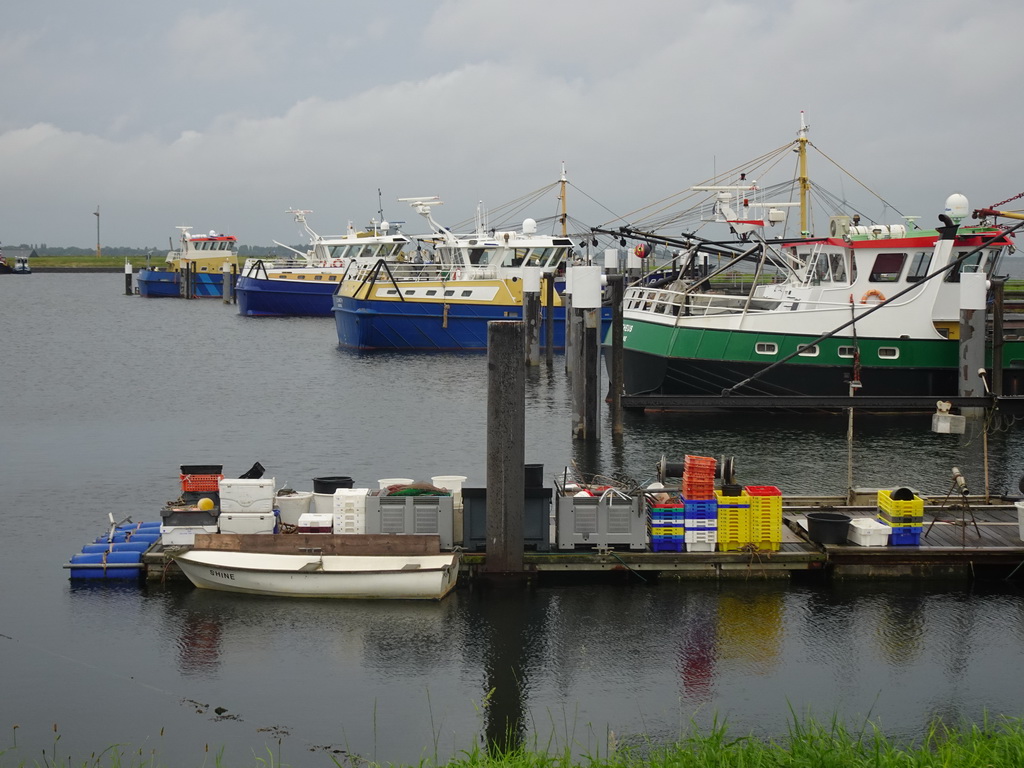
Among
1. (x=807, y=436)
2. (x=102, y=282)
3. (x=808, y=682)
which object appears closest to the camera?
(x=808, y=682)

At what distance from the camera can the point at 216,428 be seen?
1087 inches

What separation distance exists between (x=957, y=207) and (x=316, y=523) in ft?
61.5

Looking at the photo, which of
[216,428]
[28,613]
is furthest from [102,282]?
[28,613]

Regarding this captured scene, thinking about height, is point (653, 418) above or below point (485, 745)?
above

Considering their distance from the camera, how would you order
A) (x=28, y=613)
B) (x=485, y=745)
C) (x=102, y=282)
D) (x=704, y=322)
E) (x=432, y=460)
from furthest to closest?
1. (x=102, y=282)
2. (x=704, y=322)
3. (x=432, y=460)
4. (x=28, y=613)
5. (x=485, y=745)

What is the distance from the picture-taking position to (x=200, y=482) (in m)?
15.8

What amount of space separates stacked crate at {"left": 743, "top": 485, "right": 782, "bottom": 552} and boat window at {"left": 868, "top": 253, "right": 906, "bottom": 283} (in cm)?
1511

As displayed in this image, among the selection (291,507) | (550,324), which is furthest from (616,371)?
(550,324)

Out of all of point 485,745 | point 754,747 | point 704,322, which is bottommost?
point 485,745

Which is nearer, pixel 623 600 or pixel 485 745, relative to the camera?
pixel 485 745

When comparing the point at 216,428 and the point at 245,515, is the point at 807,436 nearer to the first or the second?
the point at 216,428

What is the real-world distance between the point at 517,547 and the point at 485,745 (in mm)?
→ 3786

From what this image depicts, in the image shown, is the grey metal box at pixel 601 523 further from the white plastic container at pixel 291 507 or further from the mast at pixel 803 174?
the mast at pixel 803 174

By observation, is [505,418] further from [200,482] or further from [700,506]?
[200,482]
